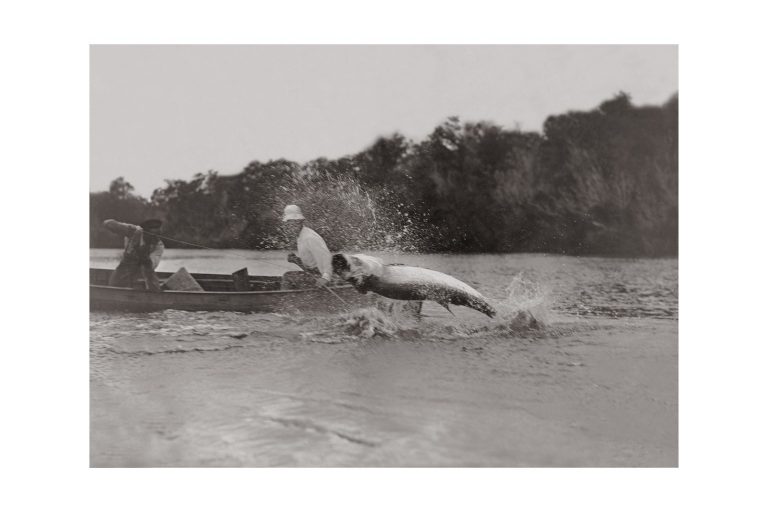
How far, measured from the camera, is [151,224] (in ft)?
14.3

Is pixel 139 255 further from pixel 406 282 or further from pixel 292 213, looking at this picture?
pixel 406 282

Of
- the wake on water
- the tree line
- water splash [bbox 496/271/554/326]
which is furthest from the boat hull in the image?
water splash [bbox 496/271/554/326]

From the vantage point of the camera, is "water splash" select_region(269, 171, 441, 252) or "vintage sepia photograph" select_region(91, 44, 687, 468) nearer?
"vintage sepia photograph" select_region(91, 44, 687, 468)

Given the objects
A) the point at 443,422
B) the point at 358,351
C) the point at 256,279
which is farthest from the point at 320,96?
the point at 443,422

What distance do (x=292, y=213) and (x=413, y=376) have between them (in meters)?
1.41

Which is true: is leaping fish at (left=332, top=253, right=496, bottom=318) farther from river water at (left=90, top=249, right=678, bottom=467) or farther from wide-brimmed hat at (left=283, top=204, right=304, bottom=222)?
wide-brimmed hat at (left=283, top=204, right=304, bottom=222)

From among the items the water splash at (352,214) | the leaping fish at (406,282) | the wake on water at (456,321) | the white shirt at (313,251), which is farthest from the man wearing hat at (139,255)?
the leaping fish at (406,282)

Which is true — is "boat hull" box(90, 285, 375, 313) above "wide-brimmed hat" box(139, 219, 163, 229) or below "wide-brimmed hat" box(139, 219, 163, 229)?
below

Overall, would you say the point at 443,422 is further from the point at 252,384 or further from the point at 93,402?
the point at 93,402

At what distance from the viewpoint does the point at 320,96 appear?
4332mm

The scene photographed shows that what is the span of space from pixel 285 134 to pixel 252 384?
1.74 metres

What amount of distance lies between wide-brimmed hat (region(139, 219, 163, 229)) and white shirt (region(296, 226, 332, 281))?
0.99 metres

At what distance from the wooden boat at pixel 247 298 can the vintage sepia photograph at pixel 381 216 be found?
0.05 feet

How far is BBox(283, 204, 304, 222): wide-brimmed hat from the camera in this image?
Answer: 4.32 m
